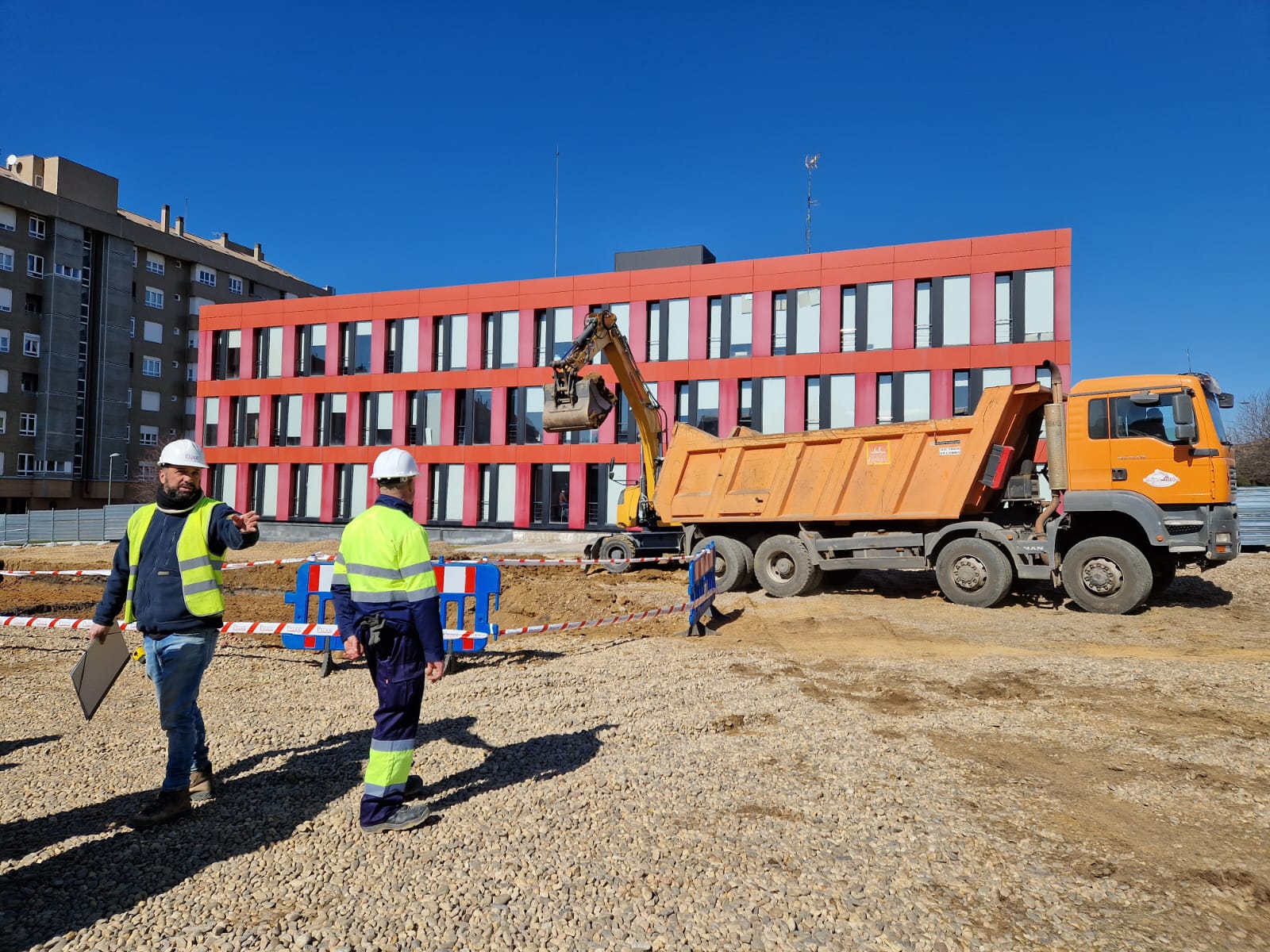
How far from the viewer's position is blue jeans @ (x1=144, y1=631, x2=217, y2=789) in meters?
3.98

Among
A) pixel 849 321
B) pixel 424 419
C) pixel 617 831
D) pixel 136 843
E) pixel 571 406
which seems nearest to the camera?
pixel 136 843

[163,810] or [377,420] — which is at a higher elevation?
[377,420]

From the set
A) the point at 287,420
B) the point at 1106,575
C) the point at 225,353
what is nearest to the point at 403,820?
the point at 1106,575

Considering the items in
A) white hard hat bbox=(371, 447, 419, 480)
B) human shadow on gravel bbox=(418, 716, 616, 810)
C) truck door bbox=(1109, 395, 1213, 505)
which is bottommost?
human shadow on gravel bbox=(418, 716, 616, 810)

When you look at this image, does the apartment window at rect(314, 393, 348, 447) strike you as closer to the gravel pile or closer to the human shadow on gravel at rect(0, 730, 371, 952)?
the gravel pile

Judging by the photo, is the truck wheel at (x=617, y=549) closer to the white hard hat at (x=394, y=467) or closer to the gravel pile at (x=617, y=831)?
the gravel pile at (x=617, y=831)

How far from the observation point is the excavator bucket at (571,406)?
14.6m

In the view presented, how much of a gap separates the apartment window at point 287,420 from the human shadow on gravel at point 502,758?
3231cm

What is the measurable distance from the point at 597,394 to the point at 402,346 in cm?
2040

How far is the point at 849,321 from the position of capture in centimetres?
2722

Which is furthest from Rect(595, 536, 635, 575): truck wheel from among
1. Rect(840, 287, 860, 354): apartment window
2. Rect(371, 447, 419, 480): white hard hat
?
Rect(840, 287, 860, 354): apartment window

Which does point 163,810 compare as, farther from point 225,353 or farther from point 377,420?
point 225,353

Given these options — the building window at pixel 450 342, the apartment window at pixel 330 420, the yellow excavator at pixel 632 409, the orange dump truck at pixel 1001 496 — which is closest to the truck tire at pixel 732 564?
the orange dump truck at pixel 1001 496

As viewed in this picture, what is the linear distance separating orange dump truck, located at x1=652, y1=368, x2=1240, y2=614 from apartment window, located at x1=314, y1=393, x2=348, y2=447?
24.0m
